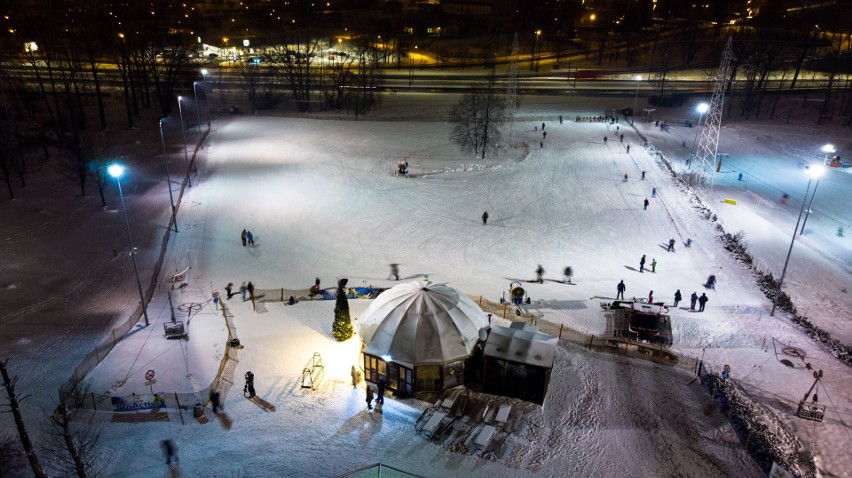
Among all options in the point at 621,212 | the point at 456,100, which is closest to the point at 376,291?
the point at 621,212

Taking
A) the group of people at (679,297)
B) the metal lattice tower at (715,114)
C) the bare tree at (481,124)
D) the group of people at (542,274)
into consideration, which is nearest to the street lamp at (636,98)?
the metal lattice tower at (715,114)

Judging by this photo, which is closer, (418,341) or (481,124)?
(418,341)

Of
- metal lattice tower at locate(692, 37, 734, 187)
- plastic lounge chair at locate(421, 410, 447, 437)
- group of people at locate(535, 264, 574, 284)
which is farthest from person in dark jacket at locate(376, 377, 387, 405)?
metal lattice tower at locate(692, 37, 734, 187)

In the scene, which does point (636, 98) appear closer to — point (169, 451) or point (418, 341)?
point (418, 341)

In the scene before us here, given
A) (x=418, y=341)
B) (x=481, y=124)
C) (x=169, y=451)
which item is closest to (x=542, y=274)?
(x=418, y=341)

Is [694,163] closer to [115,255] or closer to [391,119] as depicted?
[391,119]

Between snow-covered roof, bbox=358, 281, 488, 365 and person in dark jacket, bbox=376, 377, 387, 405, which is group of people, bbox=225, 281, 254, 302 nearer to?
snow-covered roof, bbox=358, 281, 488, 365

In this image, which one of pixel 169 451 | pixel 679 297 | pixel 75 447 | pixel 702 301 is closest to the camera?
pixel 75 447
